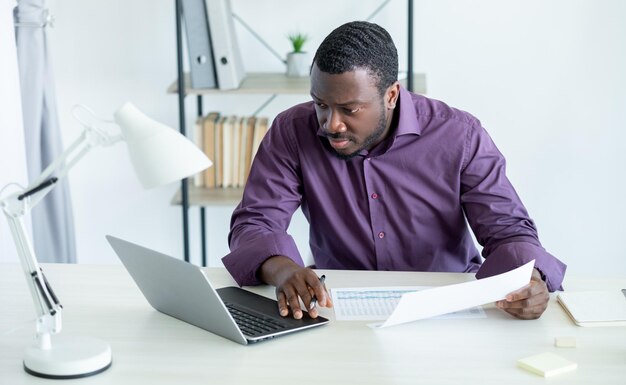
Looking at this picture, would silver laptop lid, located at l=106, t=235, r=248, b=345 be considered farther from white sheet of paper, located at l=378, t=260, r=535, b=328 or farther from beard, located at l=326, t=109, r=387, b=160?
beard, located at l=326, t=109, r=387, b=160

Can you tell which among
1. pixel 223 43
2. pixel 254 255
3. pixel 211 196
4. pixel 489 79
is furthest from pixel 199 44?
pixel 254 255

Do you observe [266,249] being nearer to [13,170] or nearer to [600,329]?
[600,329]

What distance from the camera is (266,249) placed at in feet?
6.28

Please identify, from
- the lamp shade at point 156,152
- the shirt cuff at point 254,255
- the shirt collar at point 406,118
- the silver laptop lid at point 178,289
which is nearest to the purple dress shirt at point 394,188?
the shirt collar at point 406,118

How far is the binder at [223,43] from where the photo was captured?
294 centimetres

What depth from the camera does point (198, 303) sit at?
1.60 metres

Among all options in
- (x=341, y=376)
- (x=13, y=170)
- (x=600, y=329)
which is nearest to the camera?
(x=341, y=376)

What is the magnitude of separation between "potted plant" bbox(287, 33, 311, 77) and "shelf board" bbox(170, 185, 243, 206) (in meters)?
0.44

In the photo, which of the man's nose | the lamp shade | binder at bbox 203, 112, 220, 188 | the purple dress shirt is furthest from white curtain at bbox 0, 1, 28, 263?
the lamp shade

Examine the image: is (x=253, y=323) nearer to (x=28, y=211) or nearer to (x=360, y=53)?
(x=28, y=211)

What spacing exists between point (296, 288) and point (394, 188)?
0.49 metres

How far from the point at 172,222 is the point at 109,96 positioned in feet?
1.67

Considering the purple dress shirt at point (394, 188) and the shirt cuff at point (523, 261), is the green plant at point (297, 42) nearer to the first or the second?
the purple dress shirt at point (394, 188)

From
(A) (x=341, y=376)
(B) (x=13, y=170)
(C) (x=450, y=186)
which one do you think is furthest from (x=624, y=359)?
(B) (x=13, y=170)
